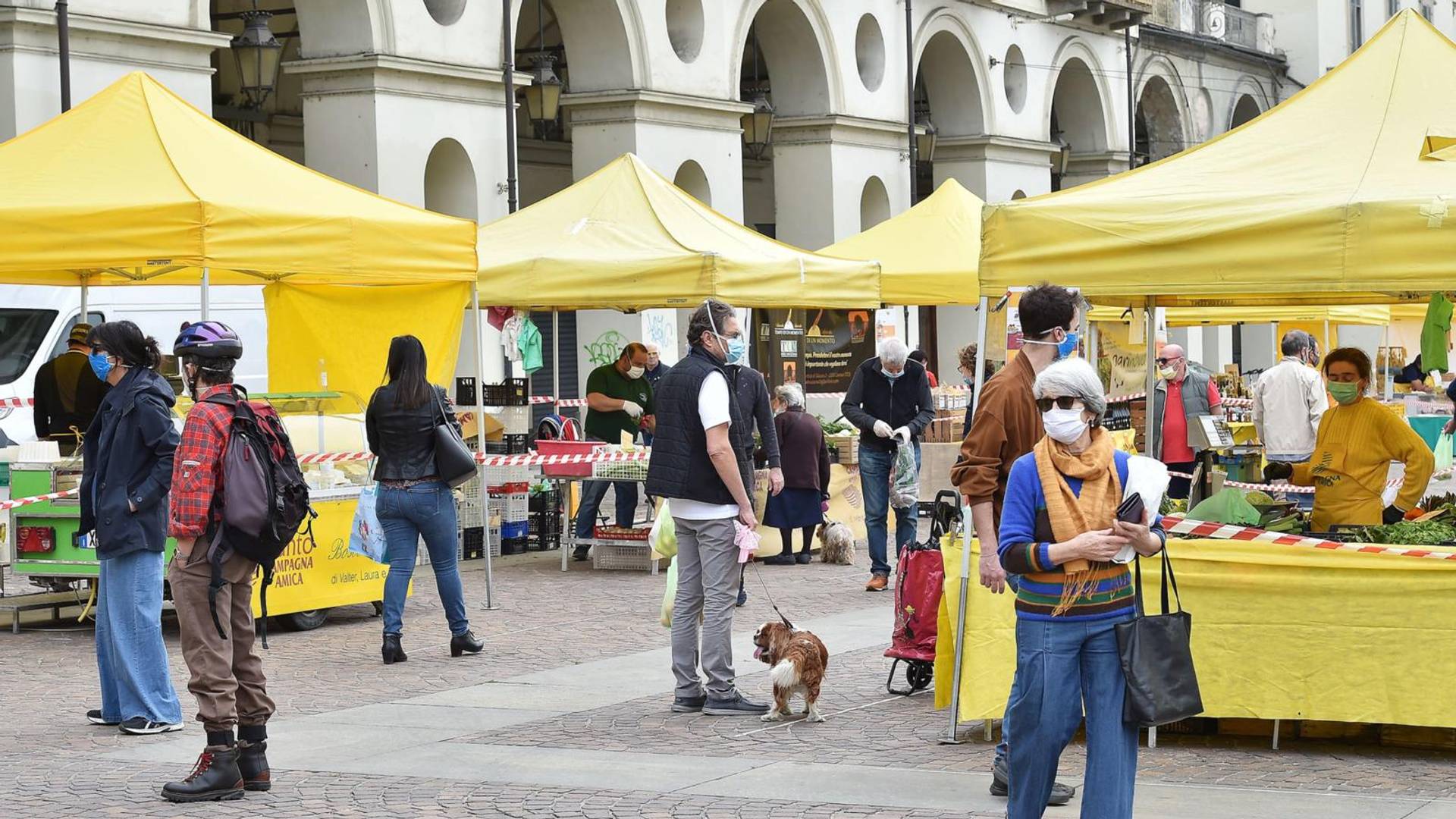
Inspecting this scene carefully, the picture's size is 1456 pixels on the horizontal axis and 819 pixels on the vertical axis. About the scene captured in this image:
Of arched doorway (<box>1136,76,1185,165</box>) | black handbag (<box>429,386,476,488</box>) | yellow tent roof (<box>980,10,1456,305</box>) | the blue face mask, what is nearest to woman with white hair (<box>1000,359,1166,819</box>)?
yellow tent roof (<box>980,10,1456,305</box>)

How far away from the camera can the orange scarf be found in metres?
5.57

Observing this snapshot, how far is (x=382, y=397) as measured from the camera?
10.6 metres

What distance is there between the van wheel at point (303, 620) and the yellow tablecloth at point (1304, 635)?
553 cm

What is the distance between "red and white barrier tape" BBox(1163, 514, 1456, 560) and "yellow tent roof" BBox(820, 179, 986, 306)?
36.3 feet

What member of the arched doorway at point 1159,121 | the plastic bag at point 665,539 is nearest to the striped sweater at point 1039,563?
the plastic bag at point 665,539

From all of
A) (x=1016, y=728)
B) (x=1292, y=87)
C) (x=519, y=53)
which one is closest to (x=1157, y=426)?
(x=1016, y=728)

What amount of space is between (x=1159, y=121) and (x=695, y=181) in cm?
1845

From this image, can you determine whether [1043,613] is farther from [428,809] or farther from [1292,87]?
[1292,87]

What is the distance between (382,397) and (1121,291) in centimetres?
431

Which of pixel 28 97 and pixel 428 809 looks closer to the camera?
pixel 428 809

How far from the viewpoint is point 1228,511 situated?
839cm

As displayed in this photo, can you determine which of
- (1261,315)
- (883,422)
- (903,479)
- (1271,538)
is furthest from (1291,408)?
(1271,538)

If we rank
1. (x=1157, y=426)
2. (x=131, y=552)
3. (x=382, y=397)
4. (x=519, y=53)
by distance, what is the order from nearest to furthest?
(x=131, y=552)
(x=382, y=397)
(x=1157, y=426)
(x=519, y=53)

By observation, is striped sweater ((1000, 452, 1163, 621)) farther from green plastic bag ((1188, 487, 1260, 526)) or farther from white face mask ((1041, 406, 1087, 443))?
green plastic bag ((1188, 487, 1260, 526))
